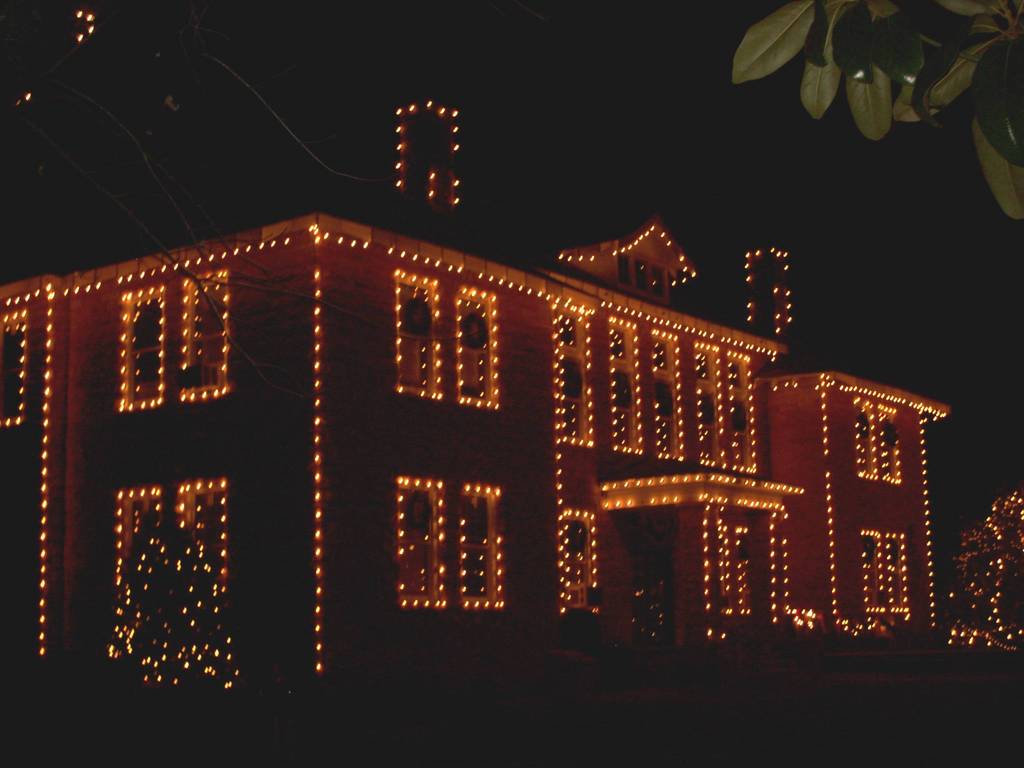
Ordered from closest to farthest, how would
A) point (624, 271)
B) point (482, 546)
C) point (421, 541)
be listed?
point (421, 541) → point (482, 546) → point (624, 271)

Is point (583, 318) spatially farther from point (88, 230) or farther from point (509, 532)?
point (88, 230)

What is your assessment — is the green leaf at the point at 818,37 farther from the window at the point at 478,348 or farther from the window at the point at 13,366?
the window at the point at 13,366

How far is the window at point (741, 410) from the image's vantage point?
30297 millimetres

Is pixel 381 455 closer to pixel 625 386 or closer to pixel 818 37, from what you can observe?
pixel 625 386

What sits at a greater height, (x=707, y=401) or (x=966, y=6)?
(x=707, y=401)

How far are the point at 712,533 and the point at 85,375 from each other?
11471mm

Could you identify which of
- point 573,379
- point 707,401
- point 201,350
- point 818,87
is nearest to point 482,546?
point 573,379

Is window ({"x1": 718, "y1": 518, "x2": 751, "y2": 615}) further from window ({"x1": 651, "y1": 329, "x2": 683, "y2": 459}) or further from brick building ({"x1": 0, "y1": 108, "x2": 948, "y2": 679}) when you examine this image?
window ({"x1": 651, "y1": 329, "x2": 683, "y2": 459})

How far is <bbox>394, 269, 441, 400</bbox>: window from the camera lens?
20359 millimetres

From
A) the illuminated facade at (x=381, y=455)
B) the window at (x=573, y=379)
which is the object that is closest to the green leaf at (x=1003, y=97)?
the illuminated facade at (x=381, y=455)

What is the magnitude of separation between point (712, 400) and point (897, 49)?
26731 millimetres

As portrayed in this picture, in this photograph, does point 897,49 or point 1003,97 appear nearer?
point 1003,97

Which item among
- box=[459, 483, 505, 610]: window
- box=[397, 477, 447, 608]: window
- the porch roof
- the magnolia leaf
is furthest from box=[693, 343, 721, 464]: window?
the magnolia leaf

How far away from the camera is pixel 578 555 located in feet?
81.7
